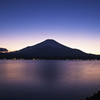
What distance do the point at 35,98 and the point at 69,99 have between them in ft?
10.6

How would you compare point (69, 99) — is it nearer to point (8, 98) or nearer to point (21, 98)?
point (21, 98)

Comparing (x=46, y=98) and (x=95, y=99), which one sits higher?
(x=95, y=99)

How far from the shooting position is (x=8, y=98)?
13.6 m

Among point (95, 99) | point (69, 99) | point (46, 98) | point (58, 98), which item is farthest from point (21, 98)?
point (95, 99)

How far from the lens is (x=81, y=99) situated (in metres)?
13.3

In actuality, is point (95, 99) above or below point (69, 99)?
above

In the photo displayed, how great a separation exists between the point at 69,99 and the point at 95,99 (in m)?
3.45

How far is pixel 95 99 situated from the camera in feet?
34.4

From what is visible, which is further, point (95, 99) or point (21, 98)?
point (21, 98)

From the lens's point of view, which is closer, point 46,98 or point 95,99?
point 95,99

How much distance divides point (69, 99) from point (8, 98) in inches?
227

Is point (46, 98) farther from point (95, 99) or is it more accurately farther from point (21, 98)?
point (95, 99)

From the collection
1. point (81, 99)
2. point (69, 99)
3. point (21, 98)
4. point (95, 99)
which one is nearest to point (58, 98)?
point (69, 99)

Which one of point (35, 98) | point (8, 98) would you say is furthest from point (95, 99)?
point (8, 98)
